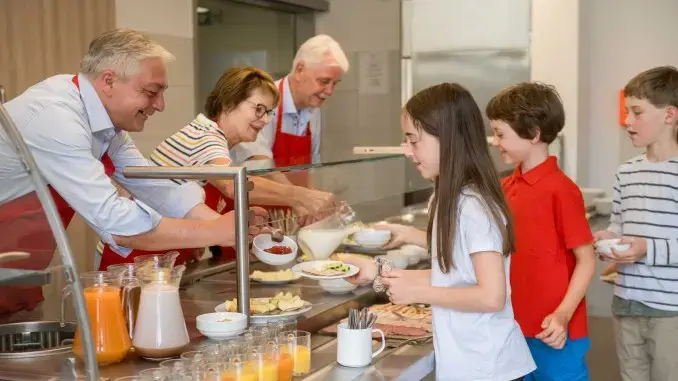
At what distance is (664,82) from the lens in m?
2.86

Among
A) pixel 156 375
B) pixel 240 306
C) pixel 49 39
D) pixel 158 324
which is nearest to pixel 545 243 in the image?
pixel 240 306

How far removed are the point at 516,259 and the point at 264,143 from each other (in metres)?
1.38

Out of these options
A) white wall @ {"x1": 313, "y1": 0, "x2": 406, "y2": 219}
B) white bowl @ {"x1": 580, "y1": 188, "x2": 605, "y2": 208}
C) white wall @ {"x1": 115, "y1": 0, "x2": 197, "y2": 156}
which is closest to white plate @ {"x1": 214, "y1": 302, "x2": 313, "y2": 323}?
white wall @ {"x1": 115, "y1": 0, "x2": 197, "y2": 156}

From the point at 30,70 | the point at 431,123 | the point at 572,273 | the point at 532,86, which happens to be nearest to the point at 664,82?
the point at 532,86

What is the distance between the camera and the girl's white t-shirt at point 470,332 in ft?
6.52

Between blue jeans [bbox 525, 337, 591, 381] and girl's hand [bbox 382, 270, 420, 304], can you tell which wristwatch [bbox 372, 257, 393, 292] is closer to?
girl's hand [bbox 382, 270, 420, 304]

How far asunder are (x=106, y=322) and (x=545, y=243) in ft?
4.28

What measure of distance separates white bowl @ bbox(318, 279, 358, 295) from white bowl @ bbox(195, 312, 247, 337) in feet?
1.68

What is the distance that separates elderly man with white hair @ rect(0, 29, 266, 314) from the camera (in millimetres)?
2008

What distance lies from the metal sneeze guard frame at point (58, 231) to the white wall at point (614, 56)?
4.48 m

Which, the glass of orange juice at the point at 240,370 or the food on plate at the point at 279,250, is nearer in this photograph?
the glass of orange juice at the point at 240,370

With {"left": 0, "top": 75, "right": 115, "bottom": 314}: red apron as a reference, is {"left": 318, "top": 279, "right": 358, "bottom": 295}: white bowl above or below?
Answer: below

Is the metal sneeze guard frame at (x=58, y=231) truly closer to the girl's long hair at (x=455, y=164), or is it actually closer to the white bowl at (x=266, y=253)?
the girl's long hair at (x=455, y=164)

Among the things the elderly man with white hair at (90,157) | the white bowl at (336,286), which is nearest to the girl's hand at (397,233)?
the white bowl at (336,286)
